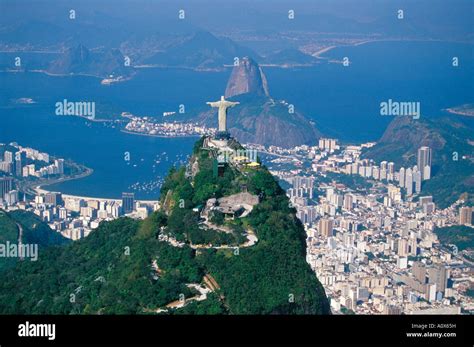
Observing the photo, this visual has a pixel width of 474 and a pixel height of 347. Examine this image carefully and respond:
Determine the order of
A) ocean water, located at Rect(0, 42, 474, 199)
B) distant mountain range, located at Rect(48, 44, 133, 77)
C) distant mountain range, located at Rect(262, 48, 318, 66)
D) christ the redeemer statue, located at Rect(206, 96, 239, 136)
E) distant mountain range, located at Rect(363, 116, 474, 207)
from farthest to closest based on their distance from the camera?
1. distant mountain range, located at Rect(262, 48, 318, 66)
2. distant mountain range, located at Rect(48, 44, 133, 77)
3. ocean water, located at Rect(0, 42, 474, 199)
4. distant mountain range, located at Rect(363, 116, 474, 207)
5. christ the redeemer statue, located at Rect(206, 96, 239, 136)

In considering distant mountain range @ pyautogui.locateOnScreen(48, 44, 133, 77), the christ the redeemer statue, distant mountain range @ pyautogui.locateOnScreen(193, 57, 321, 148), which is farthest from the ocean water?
the christ the redeemer statue

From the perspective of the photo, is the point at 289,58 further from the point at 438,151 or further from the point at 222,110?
the point at 222,110

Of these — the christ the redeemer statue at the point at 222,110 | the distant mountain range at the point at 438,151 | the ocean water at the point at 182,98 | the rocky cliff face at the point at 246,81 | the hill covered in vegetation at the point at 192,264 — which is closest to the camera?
the hill covered in vegetation at the point at 192,264

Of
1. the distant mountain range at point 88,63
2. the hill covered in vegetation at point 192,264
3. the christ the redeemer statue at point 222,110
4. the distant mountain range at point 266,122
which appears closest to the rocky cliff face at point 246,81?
the distant mountain range at point 266,122

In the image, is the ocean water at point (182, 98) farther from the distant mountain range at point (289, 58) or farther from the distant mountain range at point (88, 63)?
the distant mountain range at point (88, 63)

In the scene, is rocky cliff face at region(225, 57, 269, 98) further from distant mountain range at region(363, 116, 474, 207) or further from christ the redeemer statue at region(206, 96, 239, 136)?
christ the redeemer statue at region(206, 96, 239, 136)

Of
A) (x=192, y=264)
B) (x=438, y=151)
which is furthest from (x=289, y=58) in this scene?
(x=192, y=264)
